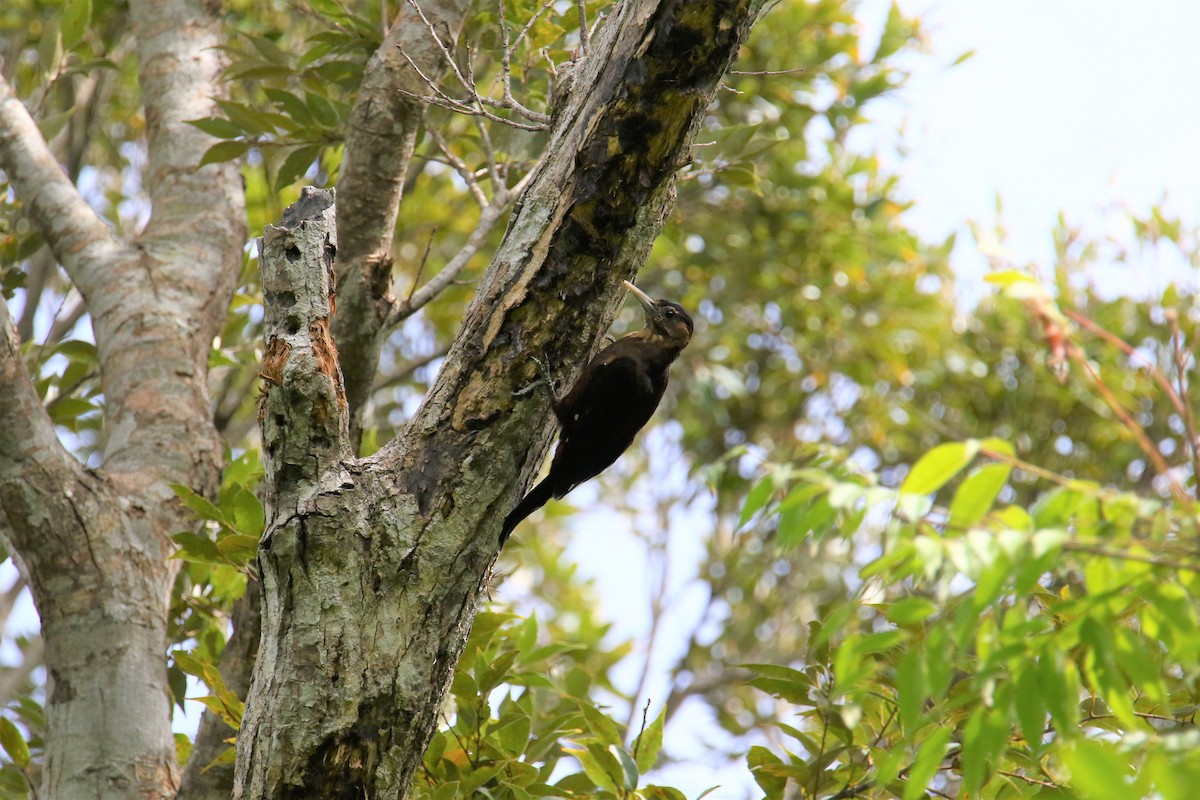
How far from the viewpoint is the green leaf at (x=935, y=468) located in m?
1.37

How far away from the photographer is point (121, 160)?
760cm

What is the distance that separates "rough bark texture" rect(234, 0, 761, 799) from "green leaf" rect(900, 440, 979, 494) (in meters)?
1.23

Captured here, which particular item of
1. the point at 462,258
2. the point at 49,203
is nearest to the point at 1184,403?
the point at 462,258

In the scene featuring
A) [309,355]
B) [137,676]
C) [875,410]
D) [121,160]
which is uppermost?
[121,160]

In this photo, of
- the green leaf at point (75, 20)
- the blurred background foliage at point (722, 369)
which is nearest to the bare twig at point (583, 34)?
the blurred background foliage at point (722, 369)

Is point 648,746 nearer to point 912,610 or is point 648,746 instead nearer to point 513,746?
point 513,746

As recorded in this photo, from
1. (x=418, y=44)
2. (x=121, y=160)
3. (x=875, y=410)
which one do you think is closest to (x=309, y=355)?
(x=418, y=44)

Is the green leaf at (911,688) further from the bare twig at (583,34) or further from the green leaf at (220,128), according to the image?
Answer: the green leaf at (220,128)

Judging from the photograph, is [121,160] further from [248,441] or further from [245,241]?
[245,241]

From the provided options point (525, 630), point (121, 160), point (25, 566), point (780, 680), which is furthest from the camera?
point (121, 160)

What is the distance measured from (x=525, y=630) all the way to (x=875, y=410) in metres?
4.42

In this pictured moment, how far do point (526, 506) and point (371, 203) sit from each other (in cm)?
115

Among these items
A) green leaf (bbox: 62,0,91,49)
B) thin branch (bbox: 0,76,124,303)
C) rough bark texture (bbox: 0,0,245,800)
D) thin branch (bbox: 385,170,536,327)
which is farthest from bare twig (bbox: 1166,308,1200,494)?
green leaf (bbox: 62,0,91,49)

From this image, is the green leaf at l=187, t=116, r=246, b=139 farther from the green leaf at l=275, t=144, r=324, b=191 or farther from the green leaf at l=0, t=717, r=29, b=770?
the green leaf at l=0, t=717, r=29, b=770
